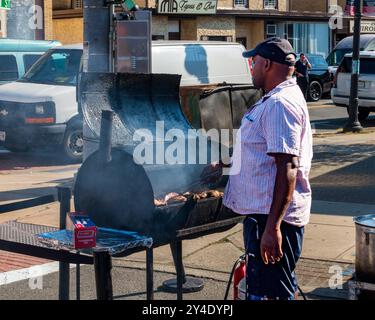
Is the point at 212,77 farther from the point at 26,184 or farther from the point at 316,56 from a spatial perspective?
the point at 316,56

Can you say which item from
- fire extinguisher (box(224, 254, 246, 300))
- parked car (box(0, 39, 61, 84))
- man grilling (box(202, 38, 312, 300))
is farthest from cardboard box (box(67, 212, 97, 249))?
parked car (box(0, 39, 61, 84))

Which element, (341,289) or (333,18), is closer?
(341,289)

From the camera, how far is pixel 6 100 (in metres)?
14.8

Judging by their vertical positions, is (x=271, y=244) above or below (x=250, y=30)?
below

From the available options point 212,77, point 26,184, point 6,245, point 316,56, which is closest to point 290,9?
point 316,56

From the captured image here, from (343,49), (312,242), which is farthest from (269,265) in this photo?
(343,49)

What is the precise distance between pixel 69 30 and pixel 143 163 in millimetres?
28610

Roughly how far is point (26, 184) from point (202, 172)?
6.91 meters

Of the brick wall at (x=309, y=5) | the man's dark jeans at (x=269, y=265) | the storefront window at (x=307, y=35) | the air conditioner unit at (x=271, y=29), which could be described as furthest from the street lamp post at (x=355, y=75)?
the brick wall at (x=309, y=5)

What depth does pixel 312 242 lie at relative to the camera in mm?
8195

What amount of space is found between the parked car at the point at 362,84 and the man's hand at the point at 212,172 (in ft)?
Result: 49.9

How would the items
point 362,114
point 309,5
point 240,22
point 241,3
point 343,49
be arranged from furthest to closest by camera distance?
1. point 309,5
2. point 240,22
3. point 241,3
4. point 343,49
5. point 362,114

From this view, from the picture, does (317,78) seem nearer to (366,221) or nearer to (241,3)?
(241,3)

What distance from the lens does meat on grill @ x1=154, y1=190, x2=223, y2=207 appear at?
16.5 ft
